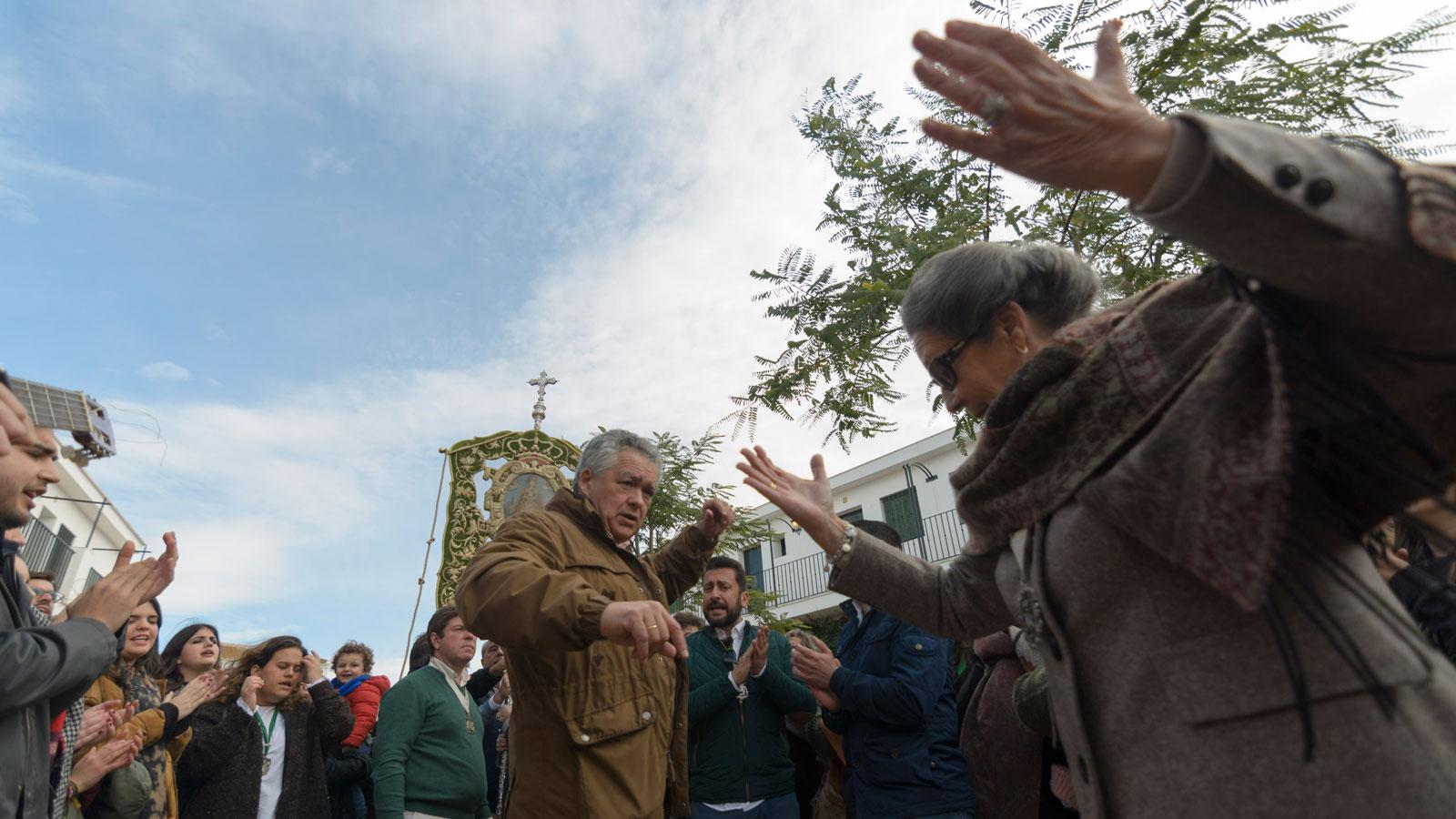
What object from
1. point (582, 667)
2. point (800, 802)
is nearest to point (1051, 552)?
point (582, 667)

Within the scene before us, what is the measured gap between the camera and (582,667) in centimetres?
304

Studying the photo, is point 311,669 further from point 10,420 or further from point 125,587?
point 10,420

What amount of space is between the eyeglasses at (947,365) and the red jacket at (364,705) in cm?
552

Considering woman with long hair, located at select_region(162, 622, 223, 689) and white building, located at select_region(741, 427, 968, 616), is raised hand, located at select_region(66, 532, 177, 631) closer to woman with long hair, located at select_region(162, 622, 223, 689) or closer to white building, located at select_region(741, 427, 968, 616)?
woman with long hair, located at select_region(162, 622, 223, 689)

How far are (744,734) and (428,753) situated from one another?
5.75 feet

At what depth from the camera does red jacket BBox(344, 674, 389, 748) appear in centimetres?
608

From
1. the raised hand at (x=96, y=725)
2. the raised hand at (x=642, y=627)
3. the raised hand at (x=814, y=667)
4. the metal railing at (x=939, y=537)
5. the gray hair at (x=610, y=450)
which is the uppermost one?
the metal railing at (x=939, y=537)

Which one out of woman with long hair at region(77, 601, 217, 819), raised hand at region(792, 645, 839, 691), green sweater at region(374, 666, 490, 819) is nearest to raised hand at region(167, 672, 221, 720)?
woman with long hair at region(77, 601, 217, 819)

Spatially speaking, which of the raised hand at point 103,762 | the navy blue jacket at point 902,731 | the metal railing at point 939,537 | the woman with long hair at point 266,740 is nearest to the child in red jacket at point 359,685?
the woman with long hair at point 266,740

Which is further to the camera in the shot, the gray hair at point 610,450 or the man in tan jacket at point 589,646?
the gray hair at point 610,450

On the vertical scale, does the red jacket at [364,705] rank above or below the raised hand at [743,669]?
above

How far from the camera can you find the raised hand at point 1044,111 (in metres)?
1.09

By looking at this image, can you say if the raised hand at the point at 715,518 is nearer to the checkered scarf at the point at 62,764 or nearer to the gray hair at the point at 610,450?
the gray hair at the point at 610,450

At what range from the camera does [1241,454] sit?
3.48ft
